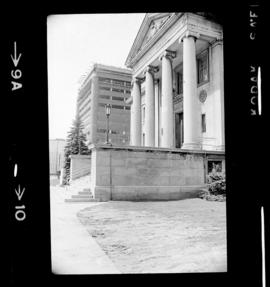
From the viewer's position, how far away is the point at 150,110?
22.1 meters

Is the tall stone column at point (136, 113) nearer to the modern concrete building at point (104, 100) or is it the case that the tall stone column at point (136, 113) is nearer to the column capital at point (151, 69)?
the column capital at point (151, 69)

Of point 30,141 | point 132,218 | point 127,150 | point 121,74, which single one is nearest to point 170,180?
point 127,150

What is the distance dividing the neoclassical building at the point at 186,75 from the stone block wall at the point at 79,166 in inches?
217

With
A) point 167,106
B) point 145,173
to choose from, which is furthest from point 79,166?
point 145,173

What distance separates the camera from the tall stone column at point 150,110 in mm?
22109

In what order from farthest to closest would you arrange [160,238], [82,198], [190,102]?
[190,102], [82,198], [160,238]

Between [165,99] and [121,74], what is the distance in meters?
47.4

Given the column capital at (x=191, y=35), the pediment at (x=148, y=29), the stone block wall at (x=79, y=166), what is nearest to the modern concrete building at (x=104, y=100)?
the pediment at (x=148, y=29)

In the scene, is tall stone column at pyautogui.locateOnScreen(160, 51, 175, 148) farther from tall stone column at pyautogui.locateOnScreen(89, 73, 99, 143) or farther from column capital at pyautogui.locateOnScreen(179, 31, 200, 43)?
tall stone column at pyautogui.locateOnScreen(89, 73, 99, 143)

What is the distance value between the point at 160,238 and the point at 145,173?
6.57m

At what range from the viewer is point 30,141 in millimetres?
3676

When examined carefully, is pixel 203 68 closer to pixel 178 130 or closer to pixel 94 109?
pixel 178 130

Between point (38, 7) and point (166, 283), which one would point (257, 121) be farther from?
point (38, 7)

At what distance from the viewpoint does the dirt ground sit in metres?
4.10
